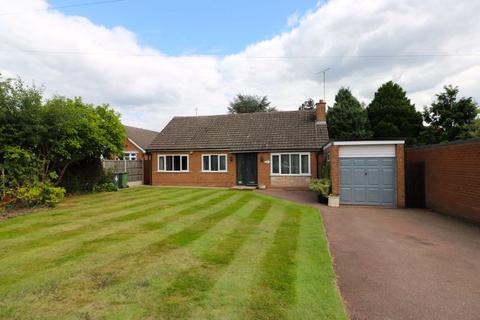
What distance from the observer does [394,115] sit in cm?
2991

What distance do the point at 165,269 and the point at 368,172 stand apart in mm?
10383

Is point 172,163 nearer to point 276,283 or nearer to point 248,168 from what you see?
point 248,168

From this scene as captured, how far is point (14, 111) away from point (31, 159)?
188cm

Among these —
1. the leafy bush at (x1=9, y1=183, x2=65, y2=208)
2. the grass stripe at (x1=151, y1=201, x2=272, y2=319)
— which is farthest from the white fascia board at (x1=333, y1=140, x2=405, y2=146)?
the leafy bush at (x1=9, y1=183, x2=65, y2=208)

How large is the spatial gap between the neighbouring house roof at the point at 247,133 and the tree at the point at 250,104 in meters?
21.4

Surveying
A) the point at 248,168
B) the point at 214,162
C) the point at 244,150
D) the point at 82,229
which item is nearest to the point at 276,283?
the point at 82,229

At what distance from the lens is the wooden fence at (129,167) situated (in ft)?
58.8

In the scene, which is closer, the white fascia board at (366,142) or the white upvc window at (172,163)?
the white fascia board at (366,142)

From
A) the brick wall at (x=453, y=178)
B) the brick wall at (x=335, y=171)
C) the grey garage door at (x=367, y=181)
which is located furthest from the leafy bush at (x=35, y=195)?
the brick wall at (x=453, y=178)

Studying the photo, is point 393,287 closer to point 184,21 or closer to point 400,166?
point 400,166

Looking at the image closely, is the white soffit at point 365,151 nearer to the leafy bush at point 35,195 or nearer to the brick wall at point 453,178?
the brick wall at point 453,178

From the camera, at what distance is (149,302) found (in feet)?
11.7

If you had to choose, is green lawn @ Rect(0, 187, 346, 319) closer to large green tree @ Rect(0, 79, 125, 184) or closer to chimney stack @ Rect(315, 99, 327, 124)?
large green tree @ Rect(0, 79, 125, 184)

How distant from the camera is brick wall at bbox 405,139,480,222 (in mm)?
8438
